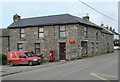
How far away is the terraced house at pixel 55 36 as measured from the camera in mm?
31625

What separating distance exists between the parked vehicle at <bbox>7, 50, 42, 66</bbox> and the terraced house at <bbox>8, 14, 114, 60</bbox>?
5.15 metres

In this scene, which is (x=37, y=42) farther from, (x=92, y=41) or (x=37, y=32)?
→ (x=92, y=41)

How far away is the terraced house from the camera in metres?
31.6

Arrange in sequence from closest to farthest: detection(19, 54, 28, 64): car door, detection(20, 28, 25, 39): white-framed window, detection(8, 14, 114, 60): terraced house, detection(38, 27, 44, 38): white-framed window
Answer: detection(19, 54, 28, 64): car door < detection(8, 14, 114, 60): terraced house < detection(38, 27, 44, 38): white-framed window < detection(20, 28, 25, 39): white-framed window

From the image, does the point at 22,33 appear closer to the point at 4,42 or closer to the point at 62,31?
the point at 4,42

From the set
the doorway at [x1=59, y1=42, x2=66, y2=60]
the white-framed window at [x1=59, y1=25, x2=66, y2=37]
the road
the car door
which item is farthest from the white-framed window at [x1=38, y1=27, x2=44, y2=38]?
the road

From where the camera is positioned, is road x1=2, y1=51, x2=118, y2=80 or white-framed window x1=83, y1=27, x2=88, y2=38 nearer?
road x1=2, y1=51, x2=118, y2=80

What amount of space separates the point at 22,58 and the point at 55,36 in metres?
6.64

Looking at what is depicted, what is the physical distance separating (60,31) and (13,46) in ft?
27.8

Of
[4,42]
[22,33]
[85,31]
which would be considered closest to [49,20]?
[22,33]

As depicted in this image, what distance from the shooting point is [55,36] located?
107 feet

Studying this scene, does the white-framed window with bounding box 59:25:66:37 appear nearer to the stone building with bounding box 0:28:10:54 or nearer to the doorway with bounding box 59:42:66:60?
the doorway with bounding box 59:42:66:60

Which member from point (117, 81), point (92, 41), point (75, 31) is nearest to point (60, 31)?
point (75, 31)

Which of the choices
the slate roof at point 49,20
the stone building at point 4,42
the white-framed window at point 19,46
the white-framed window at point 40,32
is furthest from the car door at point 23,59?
the stone building at point 4,42
